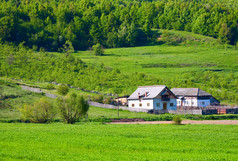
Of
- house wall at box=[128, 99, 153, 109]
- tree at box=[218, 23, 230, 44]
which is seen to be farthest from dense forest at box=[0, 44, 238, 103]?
tree at box=[218, 23, 230, 44]

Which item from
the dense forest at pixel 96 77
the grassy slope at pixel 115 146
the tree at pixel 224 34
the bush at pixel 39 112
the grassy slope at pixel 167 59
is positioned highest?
the tree at pixel 224 34

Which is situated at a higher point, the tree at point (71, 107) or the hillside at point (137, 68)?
the hillside at point (137, 68)

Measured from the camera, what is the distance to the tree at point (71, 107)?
53.0m

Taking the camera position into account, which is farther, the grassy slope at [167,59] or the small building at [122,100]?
the grassy slope at [167,59]

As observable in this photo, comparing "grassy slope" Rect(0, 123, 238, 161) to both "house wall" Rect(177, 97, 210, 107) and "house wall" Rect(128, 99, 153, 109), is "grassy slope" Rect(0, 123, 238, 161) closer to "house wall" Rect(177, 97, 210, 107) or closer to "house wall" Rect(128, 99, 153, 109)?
"house wall" Rect(128, 99, 153, 109)

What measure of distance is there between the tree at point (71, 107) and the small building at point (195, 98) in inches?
1542

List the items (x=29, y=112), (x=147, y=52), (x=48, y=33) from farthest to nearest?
(x=48, y=33), (x=147, y=52), (x=29, y=112)

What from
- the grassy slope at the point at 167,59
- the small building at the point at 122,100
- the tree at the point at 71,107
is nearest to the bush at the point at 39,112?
the tree at the point at 71,107

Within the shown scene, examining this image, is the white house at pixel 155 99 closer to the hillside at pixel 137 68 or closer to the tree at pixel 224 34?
the hillside at pixel 137 68

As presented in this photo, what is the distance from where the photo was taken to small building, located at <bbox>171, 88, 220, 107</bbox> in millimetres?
87312

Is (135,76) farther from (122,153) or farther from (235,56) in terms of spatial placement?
(122,153)

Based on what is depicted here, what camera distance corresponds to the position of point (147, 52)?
169500 mm

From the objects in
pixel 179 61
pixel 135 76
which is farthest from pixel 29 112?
pixel 179 61

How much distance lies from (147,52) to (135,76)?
51210mm
